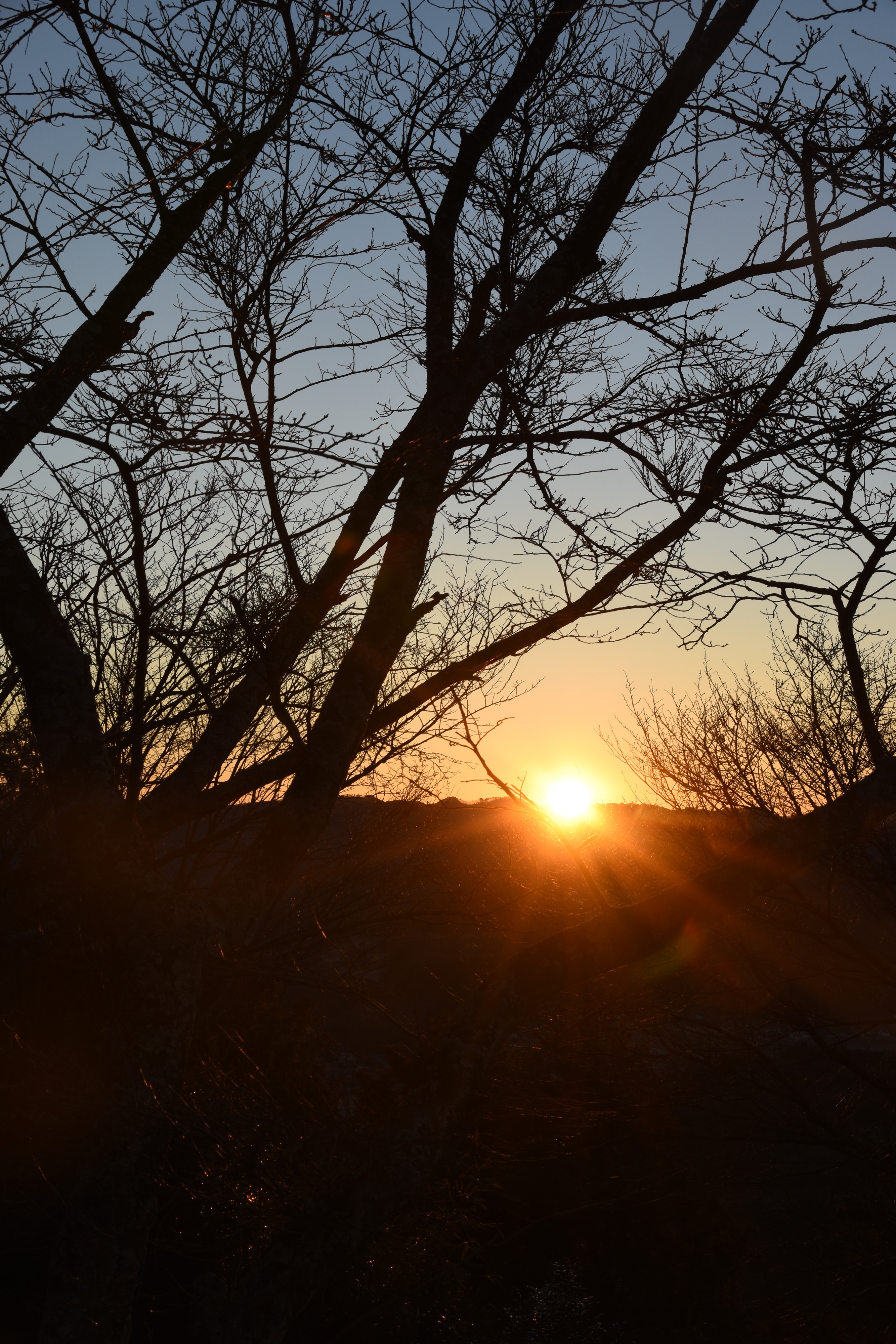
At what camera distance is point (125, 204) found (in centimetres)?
325

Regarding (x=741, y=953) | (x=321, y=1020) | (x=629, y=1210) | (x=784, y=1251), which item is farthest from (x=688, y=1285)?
(x=321, y=1020)

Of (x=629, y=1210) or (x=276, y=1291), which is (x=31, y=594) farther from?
(x=629, y=1210)

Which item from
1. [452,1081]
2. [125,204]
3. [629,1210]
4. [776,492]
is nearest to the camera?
[452,1081]

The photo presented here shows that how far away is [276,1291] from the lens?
2.59 metres

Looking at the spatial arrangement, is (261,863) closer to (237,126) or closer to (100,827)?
(100,827)

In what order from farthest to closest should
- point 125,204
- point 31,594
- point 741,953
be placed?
point 741,953 < point 125,204 < point 31,594

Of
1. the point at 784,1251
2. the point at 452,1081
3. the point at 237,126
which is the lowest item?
the point at 784,1251

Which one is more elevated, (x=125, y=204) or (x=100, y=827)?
(x=125, y=204)

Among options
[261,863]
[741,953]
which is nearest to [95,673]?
[261,863]

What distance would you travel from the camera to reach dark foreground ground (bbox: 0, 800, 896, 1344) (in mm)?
6691

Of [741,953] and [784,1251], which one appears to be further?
[784,1251]

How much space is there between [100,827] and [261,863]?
734 mm

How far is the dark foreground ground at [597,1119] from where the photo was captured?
6691 mm

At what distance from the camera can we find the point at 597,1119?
367 inches
